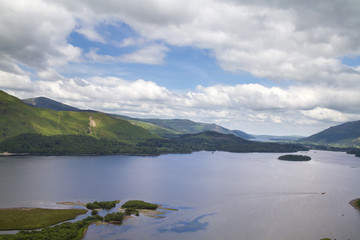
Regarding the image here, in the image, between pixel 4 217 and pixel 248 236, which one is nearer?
pixel 248 236

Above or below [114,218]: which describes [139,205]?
above

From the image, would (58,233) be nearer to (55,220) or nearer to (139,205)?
(55,220)

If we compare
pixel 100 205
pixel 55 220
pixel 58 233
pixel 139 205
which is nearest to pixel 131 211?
pixel 139 205

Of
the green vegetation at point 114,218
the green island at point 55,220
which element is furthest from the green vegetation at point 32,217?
the green vegetation at point 114,218

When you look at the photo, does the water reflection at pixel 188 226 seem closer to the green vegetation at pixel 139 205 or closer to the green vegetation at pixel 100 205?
the green vegetation at pixel 139 205

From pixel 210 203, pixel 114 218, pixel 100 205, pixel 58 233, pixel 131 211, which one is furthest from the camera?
pixel 210 203

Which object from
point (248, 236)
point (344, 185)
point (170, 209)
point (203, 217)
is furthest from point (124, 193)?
point (344, 185)

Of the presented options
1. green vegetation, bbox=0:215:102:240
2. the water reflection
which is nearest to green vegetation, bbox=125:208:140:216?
green vegetation, bbox=0:215:102:240

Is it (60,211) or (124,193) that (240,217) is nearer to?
(124,193)

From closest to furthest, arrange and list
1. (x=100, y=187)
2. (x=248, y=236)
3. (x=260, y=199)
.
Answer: (x=248, y=236) → (x=260, y=199) → (x=100, y=187)
